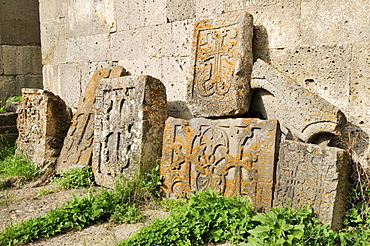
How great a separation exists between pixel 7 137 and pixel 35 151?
48.1 inches

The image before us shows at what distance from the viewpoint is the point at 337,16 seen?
3434mm

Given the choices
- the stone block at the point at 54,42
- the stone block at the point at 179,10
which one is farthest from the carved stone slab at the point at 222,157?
the stone block at the point at 54,42

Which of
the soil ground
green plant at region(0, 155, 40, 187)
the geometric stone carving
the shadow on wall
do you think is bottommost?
the soil ground

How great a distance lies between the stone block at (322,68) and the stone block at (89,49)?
293cm

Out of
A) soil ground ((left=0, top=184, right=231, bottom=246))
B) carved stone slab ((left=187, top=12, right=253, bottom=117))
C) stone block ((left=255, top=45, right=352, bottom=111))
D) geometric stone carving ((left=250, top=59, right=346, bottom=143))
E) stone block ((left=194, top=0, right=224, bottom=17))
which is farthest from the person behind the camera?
stone block ((left=194, top=0, right=224, bottom=17))

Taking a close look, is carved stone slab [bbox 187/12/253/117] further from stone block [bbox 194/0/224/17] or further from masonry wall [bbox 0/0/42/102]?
masonry wall [bbox 0/0/42/102]

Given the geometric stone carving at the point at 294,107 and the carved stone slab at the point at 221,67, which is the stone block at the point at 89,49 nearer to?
the carved stone slab at the point at 221,67

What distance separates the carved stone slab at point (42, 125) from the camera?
4852 mm

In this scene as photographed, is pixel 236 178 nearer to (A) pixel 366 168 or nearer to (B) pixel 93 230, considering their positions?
(A) pixel 366 168

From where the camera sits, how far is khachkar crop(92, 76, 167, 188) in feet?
12.9

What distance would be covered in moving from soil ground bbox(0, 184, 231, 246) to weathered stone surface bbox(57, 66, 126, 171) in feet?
1.27

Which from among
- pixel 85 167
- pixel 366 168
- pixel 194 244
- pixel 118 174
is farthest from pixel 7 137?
pixel 366 168

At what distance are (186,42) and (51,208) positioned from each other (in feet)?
8.13

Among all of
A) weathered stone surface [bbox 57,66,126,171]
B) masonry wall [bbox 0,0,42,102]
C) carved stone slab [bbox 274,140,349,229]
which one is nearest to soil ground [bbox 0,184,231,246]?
weathered stone surface [bbox 57,66,126,171]
